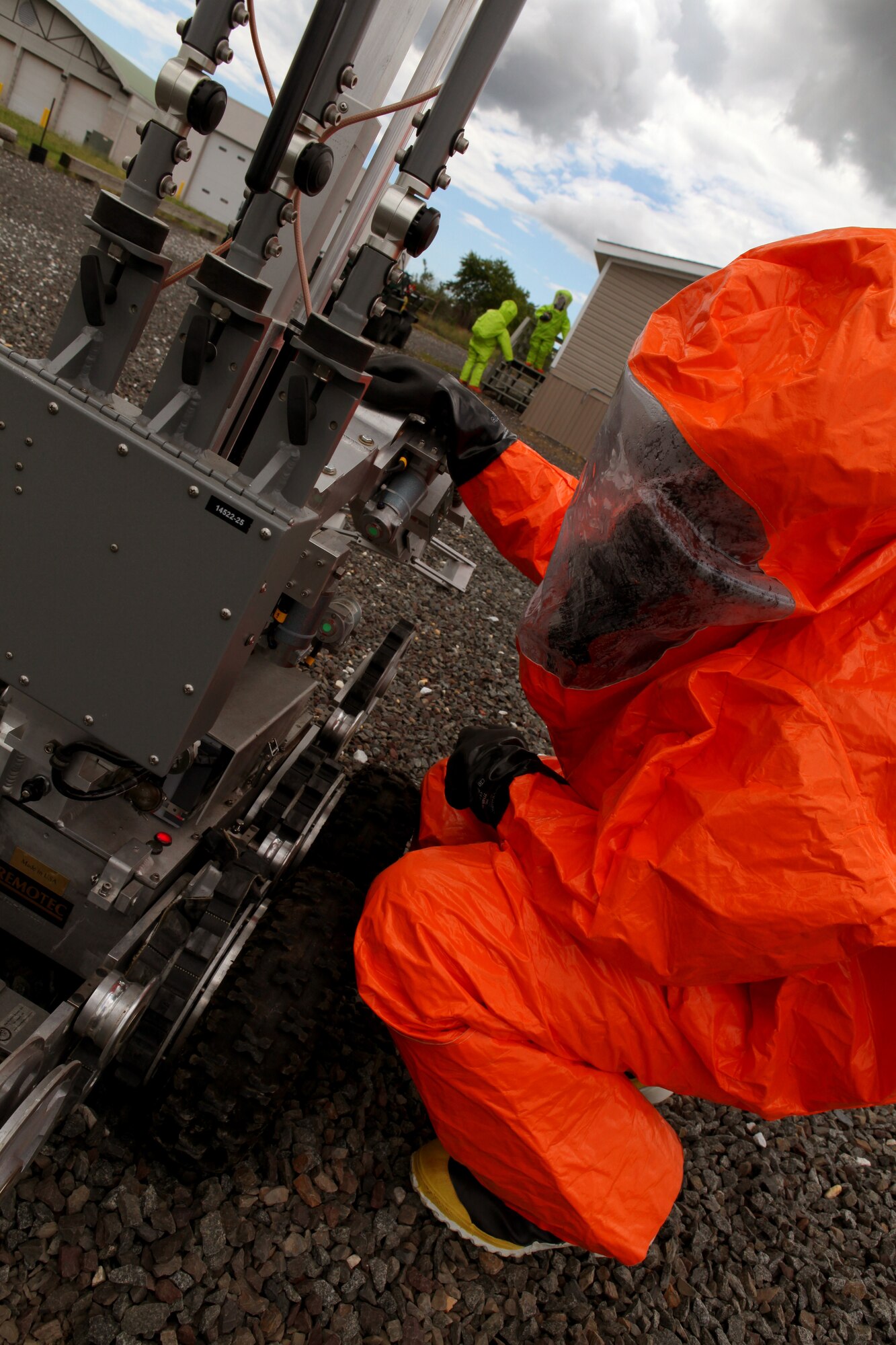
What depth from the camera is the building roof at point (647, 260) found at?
18.7 metres

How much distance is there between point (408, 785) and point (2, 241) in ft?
30.4

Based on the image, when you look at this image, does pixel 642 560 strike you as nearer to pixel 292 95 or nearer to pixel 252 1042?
pixel 292 95

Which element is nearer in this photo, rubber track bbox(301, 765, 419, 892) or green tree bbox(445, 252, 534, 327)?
rubber track bbox(301, 765, 419, 892)

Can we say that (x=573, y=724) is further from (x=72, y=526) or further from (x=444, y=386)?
(x=72, y=526)

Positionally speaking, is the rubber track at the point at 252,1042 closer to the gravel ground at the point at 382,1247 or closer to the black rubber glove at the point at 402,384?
the gravel ground at the point at 382,1247

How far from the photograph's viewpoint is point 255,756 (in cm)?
264

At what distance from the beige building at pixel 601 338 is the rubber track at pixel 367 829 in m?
16.6

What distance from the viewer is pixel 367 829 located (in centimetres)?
300

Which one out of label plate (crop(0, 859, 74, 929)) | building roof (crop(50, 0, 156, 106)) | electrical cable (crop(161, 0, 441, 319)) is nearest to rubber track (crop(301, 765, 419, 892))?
label plate (crop(0, 859, 74, 929))

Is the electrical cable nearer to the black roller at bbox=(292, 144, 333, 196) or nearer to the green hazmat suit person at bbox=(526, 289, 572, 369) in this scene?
the black roller at bbox=(292, 144, 333, 196)

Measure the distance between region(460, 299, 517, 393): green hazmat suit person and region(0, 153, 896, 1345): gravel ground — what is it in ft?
48.2

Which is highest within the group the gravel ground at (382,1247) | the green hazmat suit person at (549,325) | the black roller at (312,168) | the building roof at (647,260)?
the building roof at (647,260)

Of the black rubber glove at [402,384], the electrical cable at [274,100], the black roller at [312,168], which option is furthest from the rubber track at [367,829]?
the black roller at [312,168]

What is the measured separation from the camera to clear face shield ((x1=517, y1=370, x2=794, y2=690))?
1697 millimetres
